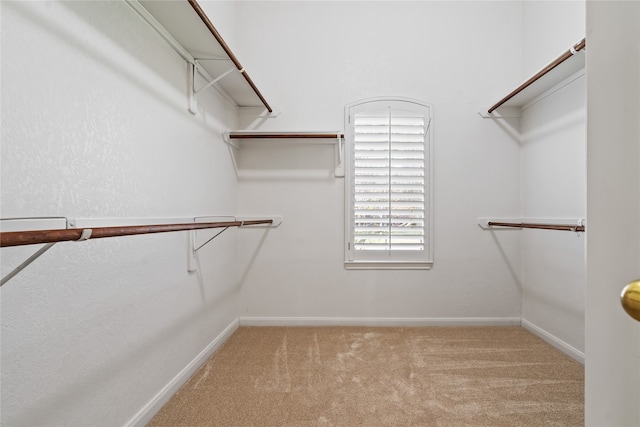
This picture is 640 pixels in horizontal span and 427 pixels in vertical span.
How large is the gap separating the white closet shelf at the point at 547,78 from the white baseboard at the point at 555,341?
5.86 ft

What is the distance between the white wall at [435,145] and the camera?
2.62 meters

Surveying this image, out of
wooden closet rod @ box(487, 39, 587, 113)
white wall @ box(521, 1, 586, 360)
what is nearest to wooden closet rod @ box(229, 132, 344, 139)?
wooden closet rod @ box(487, 39, 587, 113)

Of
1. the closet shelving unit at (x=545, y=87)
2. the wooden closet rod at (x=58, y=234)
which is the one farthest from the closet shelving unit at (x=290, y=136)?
the wooden closet rod at (x=58, y=234)

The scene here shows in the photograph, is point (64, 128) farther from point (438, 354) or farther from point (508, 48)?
point (508, 48)

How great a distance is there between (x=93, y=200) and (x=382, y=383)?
5.52 ft

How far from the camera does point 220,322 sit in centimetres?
227

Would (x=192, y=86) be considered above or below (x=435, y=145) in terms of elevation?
above

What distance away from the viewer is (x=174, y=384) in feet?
5.34

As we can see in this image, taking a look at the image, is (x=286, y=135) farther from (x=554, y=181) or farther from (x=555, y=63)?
(x=554, y=181)

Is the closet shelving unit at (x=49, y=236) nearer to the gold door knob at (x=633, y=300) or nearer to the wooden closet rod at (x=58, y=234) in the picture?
the wooden closet rod at (x=58, y=234)

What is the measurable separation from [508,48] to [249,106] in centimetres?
231

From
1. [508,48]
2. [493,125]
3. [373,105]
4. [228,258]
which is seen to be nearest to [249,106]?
[373,105]

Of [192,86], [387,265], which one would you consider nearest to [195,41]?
[192,86]

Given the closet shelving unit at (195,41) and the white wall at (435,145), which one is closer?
Answer: the closet shelving unit at (195,41)
